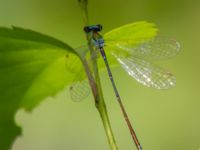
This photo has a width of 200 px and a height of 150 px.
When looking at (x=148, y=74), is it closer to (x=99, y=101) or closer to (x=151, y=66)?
(x=151, y=66)

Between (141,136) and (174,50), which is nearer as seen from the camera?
(174,50)

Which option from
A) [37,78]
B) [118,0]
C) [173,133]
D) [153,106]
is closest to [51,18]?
[118,0]

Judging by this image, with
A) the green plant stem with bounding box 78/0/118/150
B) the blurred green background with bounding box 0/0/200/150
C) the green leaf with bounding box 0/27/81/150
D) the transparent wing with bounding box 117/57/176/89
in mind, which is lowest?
the green plant stem with bounding box 78/0/118/150

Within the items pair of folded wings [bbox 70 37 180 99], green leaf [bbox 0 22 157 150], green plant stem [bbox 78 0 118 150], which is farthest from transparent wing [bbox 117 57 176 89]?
green plant stem [bbox 78 0 118 150]

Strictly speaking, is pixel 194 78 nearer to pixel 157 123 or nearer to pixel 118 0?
pixel 157 123

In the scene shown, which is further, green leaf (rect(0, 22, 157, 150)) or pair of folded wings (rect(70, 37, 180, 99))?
pair of folded wings (rect(70, 37, 180, 99))

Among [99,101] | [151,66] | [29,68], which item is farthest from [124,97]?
[99,101]

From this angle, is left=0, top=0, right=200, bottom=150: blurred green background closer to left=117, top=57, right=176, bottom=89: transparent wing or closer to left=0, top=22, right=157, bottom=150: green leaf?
left=117, top=57, right=176, bottom=89: transparent wing
